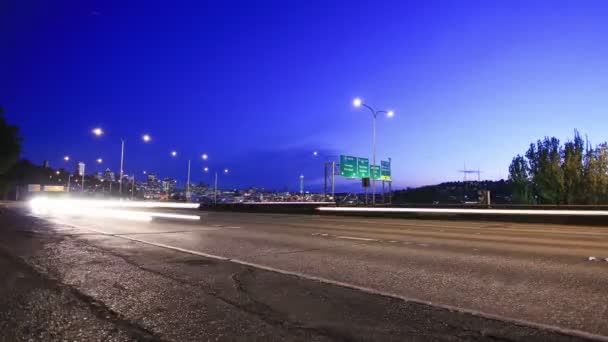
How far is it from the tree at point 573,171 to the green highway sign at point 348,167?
28202 millimetres

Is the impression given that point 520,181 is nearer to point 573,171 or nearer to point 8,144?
point 573,171

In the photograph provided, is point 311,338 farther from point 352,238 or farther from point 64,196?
point 64,196

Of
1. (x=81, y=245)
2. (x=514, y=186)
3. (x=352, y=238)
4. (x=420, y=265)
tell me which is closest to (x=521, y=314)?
(x=420, y=265)

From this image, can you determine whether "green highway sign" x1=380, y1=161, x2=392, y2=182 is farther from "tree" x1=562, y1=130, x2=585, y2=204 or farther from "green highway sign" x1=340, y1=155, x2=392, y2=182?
"tree" x1=562, y1=130, x2=585, y2=204

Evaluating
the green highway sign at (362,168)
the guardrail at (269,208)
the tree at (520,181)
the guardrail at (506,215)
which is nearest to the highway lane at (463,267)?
the guardrail at (506,215)

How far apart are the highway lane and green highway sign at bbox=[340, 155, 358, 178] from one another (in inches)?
1324

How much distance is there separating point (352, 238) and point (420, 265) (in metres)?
5.86

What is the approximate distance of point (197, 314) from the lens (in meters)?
5.47

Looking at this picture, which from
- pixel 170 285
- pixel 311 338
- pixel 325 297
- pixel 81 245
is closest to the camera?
pixel 311 338

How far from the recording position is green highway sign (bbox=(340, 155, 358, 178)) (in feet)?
160

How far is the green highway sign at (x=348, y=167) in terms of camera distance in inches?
1921

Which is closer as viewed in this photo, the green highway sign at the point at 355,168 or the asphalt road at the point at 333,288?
the asphalt road at the point at 333,288

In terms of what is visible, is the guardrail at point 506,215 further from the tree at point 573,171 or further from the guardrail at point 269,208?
the tree at point 573,171

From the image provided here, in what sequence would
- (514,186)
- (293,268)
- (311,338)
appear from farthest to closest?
(514,186) → (293,268) → (311,338)
